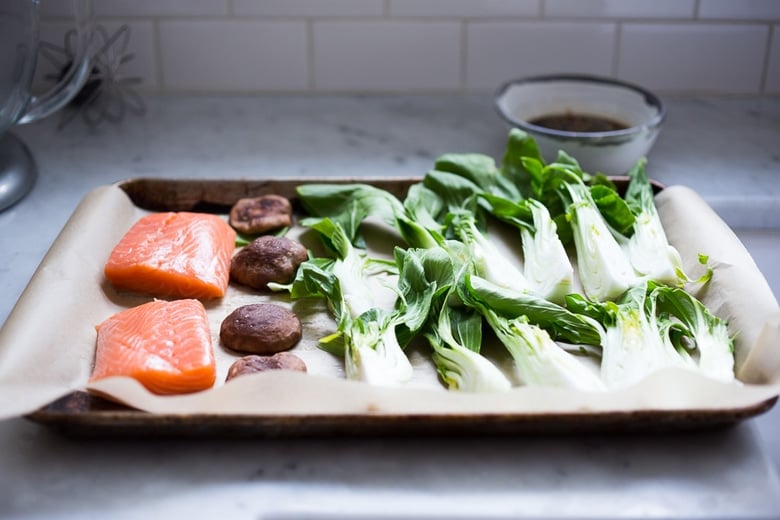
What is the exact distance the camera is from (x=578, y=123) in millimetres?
1800

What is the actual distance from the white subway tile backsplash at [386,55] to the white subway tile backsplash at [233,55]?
0.05 metres

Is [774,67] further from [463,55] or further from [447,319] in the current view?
[447,319]

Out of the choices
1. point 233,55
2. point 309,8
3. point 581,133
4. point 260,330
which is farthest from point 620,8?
point 260,330

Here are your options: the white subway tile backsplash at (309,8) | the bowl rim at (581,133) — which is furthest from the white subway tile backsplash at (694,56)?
the white subway tile backsplash at (309,8)

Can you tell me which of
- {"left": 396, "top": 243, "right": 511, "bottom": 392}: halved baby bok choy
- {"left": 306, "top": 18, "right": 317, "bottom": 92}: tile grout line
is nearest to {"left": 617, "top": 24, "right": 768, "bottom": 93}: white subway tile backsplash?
{"left": 306, "top": 18, "right": 317, "bottom": 92}: tile grout line

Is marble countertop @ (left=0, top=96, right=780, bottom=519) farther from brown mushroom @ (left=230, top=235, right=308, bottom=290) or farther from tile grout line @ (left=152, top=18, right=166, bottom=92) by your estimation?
tile grout line @ (left=152, top=18, right=166, bottom=92)

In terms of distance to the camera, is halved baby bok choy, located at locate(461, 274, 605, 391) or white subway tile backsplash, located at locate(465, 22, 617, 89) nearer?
halved baby bok choy, located at locate(461, 274, 605, 391)

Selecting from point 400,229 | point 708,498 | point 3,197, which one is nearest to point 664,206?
point 400,229

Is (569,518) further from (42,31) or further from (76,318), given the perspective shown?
(42,31)

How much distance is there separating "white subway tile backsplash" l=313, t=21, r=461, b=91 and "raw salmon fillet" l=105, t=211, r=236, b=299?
0.72m

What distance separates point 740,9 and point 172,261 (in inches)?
54.5

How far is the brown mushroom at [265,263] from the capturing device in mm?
1354

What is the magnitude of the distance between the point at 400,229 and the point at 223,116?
0.71 meters

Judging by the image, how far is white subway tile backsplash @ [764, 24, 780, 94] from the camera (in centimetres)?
198
